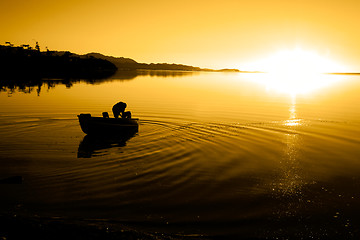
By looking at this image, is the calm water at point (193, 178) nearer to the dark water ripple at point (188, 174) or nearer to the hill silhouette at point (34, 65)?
the dark water ripple at point (188, 174)

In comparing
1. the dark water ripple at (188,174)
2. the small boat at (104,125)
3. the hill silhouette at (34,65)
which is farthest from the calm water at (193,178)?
the hill silhouette at (34,65)

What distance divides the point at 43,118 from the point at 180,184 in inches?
873

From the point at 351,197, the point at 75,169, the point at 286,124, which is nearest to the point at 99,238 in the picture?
the point at 75,169

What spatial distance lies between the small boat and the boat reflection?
40cm

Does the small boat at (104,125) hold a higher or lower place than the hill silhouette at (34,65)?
lower

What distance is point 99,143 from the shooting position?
2139 cm

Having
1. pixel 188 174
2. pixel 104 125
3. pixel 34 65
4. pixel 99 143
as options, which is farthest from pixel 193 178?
pixel 34 65

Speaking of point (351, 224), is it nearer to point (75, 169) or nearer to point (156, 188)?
point (156, 188)

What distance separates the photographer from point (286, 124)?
31656 mm

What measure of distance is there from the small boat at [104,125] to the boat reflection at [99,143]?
40 cm

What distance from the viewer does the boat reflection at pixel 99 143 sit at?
18359 millimetres

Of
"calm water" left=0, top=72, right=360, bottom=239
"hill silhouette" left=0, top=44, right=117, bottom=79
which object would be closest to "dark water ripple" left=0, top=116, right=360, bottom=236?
"calm water" left=0, top=72, right=360, bottom=239

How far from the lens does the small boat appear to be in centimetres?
2189

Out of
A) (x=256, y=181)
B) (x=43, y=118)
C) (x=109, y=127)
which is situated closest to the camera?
(x=256, y=181)
